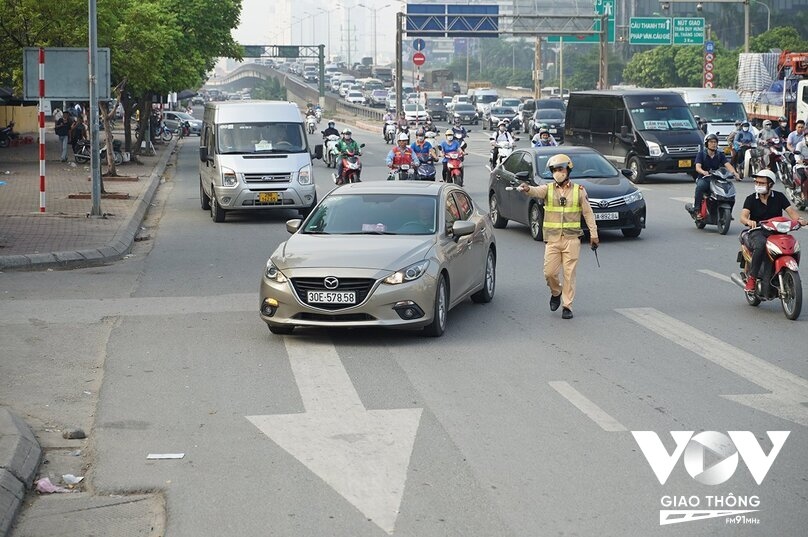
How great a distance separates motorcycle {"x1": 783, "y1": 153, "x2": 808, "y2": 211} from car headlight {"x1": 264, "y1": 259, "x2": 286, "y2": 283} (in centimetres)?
1596

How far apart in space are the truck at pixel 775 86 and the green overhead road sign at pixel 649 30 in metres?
17.2

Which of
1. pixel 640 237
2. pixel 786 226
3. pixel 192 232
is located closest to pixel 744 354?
pixel 786 226

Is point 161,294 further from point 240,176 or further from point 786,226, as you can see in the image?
point 240,176

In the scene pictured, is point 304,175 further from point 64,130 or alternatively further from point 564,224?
point 64,130

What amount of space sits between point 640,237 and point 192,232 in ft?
25.8

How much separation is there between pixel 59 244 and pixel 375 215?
26.8 ft

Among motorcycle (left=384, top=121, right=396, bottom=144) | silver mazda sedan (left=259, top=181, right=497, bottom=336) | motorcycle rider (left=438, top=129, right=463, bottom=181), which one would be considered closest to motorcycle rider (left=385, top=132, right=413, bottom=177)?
motorcycle rider (left=438, top=129, right=463, bottom=181)

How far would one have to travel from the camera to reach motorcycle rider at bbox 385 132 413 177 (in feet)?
94.1

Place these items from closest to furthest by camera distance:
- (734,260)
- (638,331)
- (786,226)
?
(638,331) < (786,226) < (734,260)

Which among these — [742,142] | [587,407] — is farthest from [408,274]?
[742,142]

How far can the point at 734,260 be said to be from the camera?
18.2 metres

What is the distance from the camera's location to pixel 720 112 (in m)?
40.0

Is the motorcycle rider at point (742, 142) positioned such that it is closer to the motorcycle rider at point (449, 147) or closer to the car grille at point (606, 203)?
the motorcycle rider at point (449, 147)

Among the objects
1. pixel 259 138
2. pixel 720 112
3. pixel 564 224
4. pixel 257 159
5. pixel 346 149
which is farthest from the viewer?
pixel 720 112
